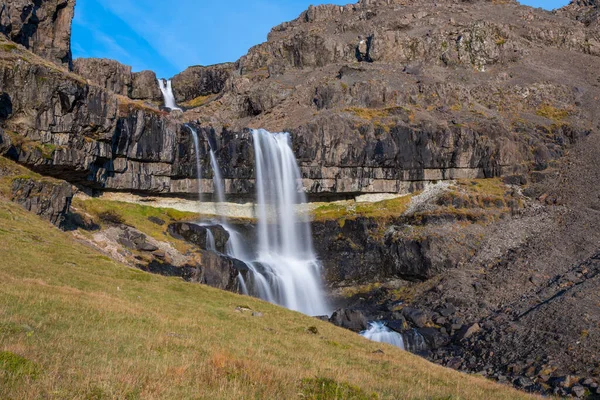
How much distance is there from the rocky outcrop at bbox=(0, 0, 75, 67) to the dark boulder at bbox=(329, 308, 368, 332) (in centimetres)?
7406

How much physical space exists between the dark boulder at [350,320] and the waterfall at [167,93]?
107011mm

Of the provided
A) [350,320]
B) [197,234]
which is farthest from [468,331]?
[197,234]

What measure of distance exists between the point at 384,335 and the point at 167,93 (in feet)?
387

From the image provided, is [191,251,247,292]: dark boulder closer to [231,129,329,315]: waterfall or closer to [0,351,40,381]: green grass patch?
[231,129,329,315]: waterfall

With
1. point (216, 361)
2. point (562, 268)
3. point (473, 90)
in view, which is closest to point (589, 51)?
point (473, 90)

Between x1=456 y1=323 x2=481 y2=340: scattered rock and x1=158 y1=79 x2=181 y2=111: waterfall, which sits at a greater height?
x1=158 y1=79 x2=181 y2=111: waterfall

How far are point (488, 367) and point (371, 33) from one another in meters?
112

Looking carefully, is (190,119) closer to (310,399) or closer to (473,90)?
(473,90)

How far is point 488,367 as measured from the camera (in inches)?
1474

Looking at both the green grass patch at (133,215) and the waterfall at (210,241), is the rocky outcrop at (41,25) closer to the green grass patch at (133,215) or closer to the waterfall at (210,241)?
the green grass patch at (133,215)

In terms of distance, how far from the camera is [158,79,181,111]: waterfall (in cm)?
13988

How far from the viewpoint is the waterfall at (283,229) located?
6041 centimetres

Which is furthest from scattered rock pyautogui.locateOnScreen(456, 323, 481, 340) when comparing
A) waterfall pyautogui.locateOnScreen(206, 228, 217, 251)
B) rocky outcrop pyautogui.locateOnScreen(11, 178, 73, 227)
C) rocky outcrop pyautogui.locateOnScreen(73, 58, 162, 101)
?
rocky outcrop pyautogui.locateOnScreen(73, 58, 162, 101)

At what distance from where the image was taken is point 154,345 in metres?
14.1
